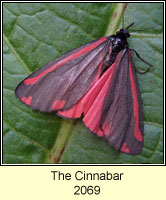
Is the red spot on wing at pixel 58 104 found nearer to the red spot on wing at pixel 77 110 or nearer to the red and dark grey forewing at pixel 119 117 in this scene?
the red spot on wing at pixel 77 110

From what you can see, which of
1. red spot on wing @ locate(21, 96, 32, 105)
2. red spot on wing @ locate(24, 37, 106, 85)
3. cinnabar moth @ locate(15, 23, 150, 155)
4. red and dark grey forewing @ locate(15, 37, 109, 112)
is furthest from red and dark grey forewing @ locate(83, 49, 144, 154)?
red spot on wing @ locate(21, 96, 32, 105)

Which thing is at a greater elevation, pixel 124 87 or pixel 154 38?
pixel 154 38

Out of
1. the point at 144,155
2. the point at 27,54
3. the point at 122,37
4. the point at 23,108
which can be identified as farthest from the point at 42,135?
the point at 122,37

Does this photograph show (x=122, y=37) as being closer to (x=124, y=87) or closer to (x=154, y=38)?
(x=154, y=38)

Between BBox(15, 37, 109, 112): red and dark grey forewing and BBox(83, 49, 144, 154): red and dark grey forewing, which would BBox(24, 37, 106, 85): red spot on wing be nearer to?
BBox(15, 37, 109, 112): red and dark grey forewing

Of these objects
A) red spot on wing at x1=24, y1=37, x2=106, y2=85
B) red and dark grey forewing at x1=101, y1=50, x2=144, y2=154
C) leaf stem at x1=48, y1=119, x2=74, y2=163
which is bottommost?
leaf stem at x1=48, y1=119, x2=74, y2=163

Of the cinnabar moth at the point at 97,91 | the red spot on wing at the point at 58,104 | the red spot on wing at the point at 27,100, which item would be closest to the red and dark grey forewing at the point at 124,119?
the cinnabar moth at the point at 97,91
